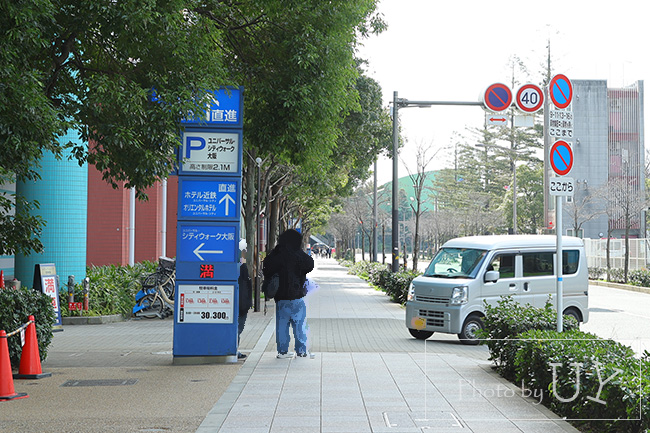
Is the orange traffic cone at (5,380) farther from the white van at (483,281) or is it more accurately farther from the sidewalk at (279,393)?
the white van at (483,281)

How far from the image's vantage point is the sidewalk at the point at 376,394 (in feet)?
21.5

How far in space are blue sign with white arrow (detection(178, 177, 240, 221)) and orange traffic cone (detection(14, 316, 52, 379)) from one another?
265 cm

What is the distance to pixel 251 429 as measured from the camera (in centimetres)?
641

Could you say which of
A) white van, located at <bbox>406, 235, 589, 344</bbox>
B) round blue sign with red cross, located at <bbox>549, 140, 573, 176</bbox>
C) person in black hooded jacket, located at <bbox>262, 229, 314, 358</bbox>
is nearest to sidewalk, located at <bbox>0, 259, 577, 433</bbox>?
person in black hooded jacket, located at <bbox>262, 229, 314, 358</bbox>

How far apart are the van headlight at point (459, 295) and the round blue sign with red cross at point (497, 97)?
23.2 feet

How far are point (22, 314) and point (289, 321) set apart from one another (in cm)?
362

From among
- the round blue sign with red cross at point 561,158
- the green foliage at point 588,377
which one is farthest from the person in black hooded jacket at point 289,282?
the round blue sign with red cross at point 561,158

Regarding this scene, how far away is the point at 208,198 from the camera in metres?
10.8

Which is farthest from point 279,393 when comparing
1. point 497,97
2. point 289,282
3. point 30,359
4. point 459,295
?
point 497,97

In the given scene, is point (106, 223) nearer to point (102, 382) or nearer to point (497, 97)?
point (497, 97)

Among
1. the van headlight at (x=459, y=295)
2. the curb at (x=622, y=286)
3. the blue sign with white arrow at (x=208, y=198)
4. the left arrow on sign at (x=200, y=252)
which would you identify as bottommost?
the curb at (x=622, y=286)

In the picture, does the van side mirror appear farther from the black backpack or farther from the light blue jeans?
the black backpack

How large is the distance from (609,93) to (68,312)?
5735 cm

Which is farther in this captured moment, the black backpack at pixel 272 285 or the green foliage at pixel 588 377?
the black backpack at pixel 272 285
